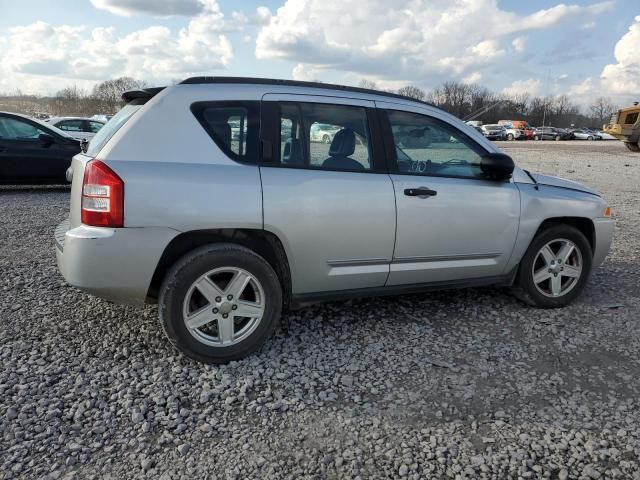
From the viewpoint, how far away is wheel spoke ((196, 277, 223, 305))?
3.29m

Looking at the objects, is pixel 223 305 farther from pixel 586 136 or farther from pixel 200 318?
pixel 586 136

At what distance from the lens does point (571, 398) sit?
10.1ft

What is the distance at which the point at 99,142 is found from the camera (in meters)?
3.48

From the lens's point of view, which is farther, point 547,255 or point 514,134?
point 514,134

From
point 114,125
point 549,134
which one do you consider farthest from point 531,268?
point 549,134

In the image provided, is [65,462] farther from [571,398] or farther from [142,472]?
[571,398]

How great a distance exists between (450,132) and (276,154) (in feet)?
4.94

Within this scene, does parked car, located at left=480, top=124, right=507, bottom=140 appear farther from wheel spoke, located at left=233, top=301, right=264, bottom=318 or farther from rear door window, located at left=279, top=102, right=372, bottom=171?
wheel spoke, located at left=233, top=301, right=264, bottom=318

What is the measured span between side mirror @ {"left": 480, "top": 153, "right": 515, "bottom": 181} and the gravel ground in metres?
1.18

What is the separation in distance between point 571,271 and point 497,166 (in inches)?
51.6

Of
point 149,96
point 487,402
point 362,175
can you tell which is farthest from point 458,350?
point 149,96

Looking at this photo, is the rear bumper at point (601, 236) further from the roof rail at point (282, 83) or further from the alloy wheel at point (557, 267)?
the roof rail at point (282, 83)

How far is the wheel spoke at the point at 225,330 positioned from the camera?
3.38 meters

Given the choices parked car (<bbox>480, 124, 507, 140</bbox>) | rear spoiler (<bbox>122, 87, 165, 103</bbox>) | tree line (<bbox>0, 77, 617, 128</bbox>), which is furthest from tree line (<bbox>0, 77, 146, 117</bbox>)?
rear spoiler (<bbox>122, 87, 165, 103</bbox>)
